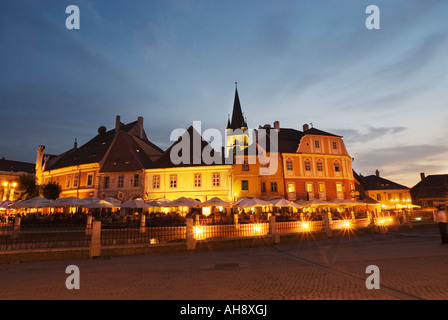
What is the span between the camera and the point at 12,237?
16734 mm

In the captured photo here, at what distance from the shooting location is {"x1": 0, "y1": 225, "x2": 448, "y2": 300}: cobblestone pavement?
235 inches

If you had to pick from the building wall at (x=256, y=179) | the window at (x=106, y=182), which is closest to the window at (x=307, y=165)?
the building wall at (x=256, y=179)

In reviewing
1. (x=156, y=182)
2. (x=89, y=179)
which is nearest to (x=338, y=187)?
(x=156, y=182)

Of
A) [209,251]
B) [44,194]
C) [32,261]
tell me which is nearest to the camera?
[32,261]

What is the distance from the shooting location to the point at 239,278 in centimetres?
749

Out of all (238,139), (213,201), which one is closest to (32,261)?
(213,201)

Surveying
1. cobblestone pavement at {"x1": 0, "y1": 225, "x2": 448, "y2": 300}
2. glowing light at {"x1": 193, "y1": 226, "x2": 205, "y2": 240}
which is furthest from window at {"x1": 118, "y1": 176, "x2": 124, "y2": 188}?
cobblestone pavement at {"x1": 0, "y1": 225, "x2": 448, "y2": 300}

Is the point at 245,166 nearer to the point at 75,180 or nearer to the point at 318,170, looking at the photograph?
the point at 318,170

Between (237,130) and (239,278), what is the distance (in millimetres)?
44965

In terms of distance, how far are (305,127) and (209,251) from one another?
39.8 m

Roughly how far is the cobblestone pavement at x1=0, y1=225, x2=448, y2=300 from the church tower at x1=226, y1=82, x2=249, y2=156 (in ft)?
122

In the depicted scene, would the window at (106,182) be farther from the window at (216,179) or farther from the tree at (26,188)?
the window at (216,179)

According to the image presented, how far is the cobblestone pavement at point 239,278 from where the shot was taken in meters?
5.96
